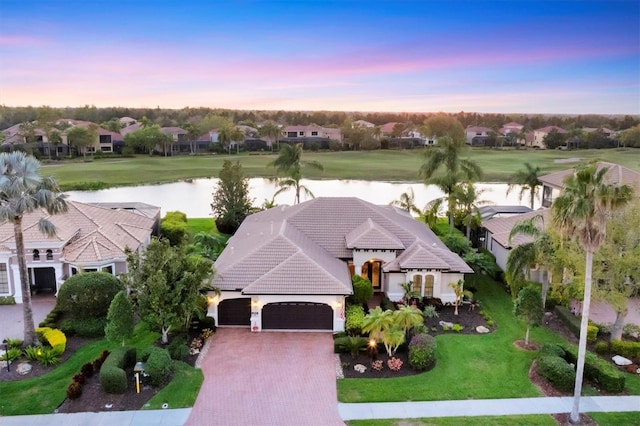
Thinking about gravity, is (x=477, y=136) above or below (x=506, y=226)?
above

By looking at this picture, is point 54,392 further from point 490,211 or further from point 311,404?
point 490,211

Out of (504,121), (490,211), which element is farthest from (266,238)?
(504,121)

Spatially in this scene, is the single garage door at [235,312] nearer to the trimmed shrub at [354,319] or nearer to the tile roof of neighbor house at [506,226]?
the trimmed shrub at [354,319]

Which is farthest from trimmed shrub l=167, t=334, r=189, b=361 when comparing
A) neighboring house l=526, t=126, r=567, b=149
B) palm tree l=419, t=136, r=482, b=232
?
neighboring house l=526, t=126, r=567, b=149

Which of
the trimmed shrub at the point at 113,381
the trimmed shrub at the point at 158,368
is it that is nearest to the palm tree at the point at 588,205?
the trimmed shrub at the point at 158,368

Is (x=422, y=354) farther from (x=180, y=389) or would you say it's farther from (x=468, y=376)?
(x=180, y=389)

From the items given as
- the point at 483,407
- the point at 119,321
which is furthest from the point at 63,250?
the point at 483,407
